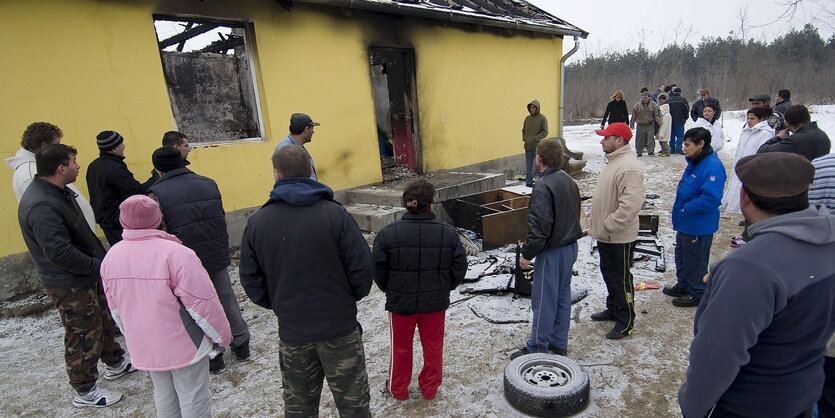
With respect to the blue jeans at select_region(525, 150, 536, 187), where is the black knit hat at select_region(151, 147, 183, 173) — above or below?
above

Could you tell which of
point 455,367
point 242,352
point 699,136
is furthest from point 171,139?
point 699,136

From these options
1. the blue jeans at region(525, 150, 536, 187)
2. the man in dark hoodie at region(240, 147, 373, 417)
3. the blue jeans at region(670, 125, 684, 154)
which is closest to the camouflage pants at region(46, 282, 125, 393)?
the man in dark hoodie at region(240, 147, 373, 417)

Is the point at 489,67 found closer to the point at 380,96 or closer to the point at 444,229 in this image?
the point at 380,96

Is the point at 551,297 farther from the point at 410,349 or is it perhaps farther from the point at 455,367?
the point at 410,349

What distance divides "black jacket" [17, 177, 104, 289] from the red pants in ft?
7.54

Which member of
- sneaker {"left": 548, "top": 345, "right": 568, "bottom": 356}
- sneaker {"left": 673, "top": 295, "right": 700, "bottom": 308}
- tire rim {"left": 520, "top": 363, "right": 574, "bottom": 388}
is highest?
tire rim {"left": 520, "top": 363, "right": 574, "bottom": 388}

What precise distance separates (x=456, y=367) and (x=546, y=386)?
798 mm

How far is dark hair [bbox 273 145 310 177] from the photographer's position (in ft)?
7.34

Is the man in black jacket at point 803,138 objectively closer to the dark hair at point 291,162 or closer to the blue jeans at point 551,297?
the blue jeans at point 551,297

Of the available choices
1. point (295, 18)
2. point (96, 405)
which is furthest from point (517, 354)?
point (295, 18)

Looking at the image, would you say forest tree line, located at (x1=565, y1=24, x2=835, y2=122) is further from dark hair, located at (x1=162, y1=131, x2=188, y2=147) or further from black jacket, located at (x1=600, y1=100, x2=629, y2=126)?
dark hair, located at (x1=162, y1=131, x2=188, y2=147)

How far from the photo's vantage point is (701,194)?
151 inches

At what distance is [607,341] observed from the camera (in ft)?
12.3

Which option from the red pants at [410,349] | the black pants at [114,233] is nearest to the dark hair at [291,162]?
the red pants at [410,349]
